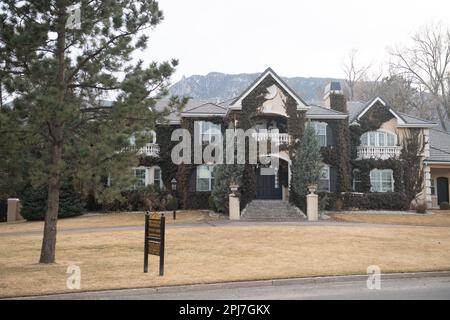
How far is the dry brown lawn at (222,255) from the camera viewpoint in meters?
11.5

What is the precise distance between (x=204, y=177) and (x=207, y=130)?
123 inches

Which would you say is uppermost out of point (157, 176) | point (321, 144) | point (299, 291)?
point (321, 144)

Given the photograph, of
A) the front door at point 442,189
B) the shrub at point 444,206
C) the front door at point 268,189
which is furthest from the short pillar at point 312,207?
the front door at point 442,189

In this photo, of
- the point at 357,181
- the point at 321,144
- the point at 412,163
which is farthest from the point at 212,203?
the point at 412,163

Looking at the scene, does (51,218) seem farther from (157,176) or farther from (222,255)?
(157,176)

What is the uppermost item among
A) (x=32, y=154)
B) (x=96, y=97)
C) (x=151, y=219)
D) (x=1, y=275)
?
(x=96, y=97)

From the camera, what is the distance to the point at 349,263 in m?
13.6

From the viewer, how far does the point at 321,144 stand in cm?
3384

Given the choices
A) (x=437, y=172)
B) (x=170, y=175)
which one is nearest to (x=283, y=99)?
(x=170, y=175)

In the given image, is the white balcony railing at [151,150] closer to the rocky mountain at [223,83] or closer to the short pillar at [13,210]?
the short pillar at [13,210]

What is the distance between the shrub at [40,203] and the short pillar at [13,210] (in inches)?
92.9

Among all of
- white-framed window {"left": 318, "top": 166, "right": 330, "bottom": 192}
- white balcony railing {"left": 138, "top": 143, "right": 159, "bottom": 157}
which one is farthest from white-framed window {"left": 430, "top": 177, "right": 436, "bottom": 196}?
white balcony railing {"left": 138, "top": 143, "right": 159, "bottom": 157}

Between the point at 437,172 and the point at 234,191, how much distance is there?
17253 mm

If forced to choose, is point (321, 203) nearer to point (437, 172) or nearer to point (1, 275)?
point (437, 172)
